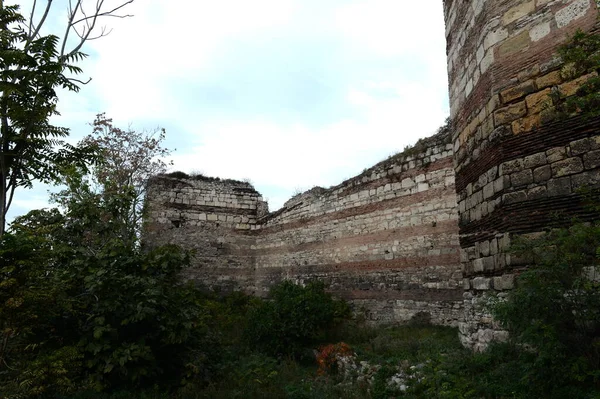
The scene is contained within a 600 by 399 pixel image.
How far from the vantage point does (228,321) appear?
1125 cm

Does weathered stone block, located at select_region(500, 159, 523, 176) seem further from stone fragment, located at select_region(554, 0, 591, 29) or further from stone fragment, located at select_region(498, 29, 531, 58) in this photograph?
stone fragment, located at select_region(554, 0, 591, 29)

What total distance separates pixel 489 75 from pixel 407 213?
5.45 m

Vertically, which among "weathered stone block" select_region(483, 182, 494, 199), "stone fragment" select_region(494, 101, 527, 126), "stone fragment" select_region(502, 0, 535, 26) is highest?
"stone fragment" select_region(502, 0, 535, 26)

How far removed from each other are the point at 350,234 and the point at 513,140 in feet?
23.6

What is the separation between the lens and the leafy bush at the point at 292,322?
8.26 m

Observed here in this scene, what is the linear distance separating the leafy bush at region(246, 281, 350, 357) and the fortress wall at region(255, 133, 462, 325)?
159cm

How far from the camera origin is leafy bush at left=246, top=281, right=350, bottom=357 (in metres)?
8.26

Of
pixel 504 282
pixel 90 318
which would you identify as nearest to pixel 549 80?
pixel 504 282

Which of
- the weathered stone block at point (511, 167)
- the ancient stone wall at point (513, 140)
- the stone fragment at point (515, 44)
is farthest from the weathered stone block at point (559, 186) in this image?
the stone fragment at point (515, 44)

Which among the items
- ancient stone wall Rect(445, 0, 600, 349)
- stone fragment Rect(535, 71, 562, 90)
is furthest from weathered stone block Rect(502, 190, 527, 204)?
stone fragment Rect(535, 71, 562, 90)

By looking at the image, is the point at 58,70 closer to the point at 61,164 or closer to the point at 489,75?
the point at 61,164

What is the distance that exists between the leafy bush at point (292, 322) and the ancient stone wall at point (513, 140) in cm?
377

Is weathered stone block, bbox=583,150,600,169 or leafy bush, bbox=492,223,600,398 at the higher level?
weathered stone block, bbox=583,150,600,169

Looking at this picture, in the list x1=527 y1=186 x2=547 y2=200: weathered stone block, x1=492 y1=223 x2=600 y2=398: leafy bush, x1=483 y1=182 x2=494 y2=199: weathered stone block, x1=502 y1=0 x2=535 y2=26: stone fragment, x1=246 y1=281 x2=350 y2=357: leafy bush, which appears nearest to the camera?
x1=492 y1=223 x2=600 y2=398: leafy bush
